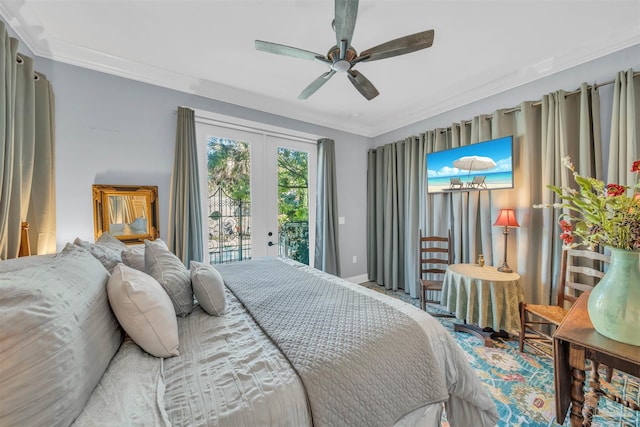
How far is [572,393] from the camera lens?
113cm

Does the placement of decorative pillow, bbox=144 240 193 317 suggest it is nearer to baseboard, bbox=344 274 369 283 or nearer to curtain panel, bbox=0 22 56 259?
curtain panel, bbox=0 22 56 259

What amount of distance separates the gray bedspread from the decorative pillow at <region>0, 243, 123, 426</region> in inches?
24.0

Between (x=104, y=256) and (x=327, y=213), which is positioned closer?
(x=104, y=256)

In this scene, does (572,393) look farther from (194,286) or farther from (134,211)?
(134,211)

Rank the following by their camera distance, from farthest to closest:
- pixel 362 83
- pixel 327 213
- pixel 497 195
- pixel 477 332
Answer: pixel 327 213 < pixel 497 195 < pixel 477 332 < pixel 362 83

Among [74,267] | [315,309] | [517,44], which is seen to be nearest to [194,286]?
[74,267]

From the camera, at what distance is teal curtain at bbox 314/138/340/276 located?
12.3ft

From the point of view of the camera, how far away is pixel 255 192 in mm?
3270

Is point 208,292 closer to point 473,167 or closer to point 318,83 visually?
point 318,83

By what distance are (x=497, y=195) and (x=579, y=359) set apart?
2.09 metres

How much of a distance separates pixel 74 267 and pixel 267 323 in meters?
0.80

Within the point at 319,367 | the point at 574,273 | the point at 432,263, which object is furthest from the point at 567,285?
the point at 319,367

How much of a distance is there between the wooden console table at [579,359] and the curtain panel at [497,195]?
1.53m

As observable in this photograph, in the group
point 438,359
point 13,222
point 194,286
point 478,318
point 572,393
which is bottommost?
point 478,318
